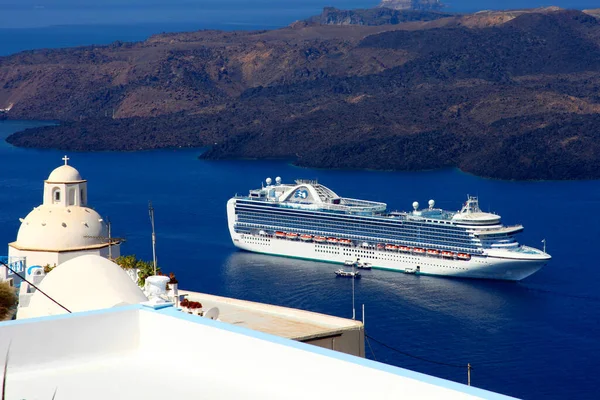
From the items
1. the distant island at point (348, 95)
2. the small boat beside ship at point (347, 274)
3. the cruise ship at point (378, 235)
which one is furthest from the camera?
the distant island at point (348, 95)

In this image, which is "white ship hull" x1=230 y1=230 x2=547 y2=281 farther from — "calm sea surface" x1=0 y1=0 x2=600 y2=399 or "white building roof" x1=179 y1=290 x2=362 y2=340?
"white building roof" x1=179 y1=290 x2=362 y2=340

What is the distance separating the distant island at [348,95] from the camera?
299 feet

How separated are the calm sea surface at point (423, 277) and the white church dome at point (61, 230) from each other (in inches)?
419

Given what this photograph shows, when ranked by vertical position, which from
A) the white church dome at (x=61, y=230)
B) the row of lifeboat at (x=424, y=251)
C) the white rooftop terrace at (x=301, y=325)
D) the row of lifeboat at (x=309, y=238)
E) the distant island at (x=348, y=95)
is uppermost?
the distant island at (x=348, y=95)

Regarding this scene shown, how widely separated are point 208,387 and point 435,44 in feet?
453

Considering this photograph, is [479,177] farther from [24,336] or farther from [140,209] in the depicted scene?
[24,336]

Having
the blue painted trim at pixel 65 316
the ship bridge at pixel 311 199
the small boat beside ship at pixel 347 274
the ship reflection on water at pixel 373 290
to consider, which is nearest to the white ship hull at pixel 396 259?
the ship reflection on water at pixel 373 290

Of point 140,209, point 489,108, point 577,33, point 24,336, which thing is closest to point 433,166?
point 489,108

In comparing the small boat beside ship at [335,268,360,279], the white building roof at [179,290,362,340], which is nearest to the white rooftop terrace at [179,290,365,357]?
the white building roof at [179,290,362,340]

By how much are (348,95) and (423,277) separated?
7812 centimetres

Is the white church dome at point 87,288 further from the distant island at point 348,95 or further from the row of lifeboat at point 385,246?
the distant island at point 348,95

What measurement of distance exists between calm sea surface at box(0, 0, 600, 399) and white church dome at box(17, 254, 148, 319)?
16.9 metres

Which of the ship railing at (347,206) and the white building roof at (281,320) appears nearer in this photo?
the white building roof at (281,320)

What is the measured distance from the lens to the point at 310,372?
8.46 meters
